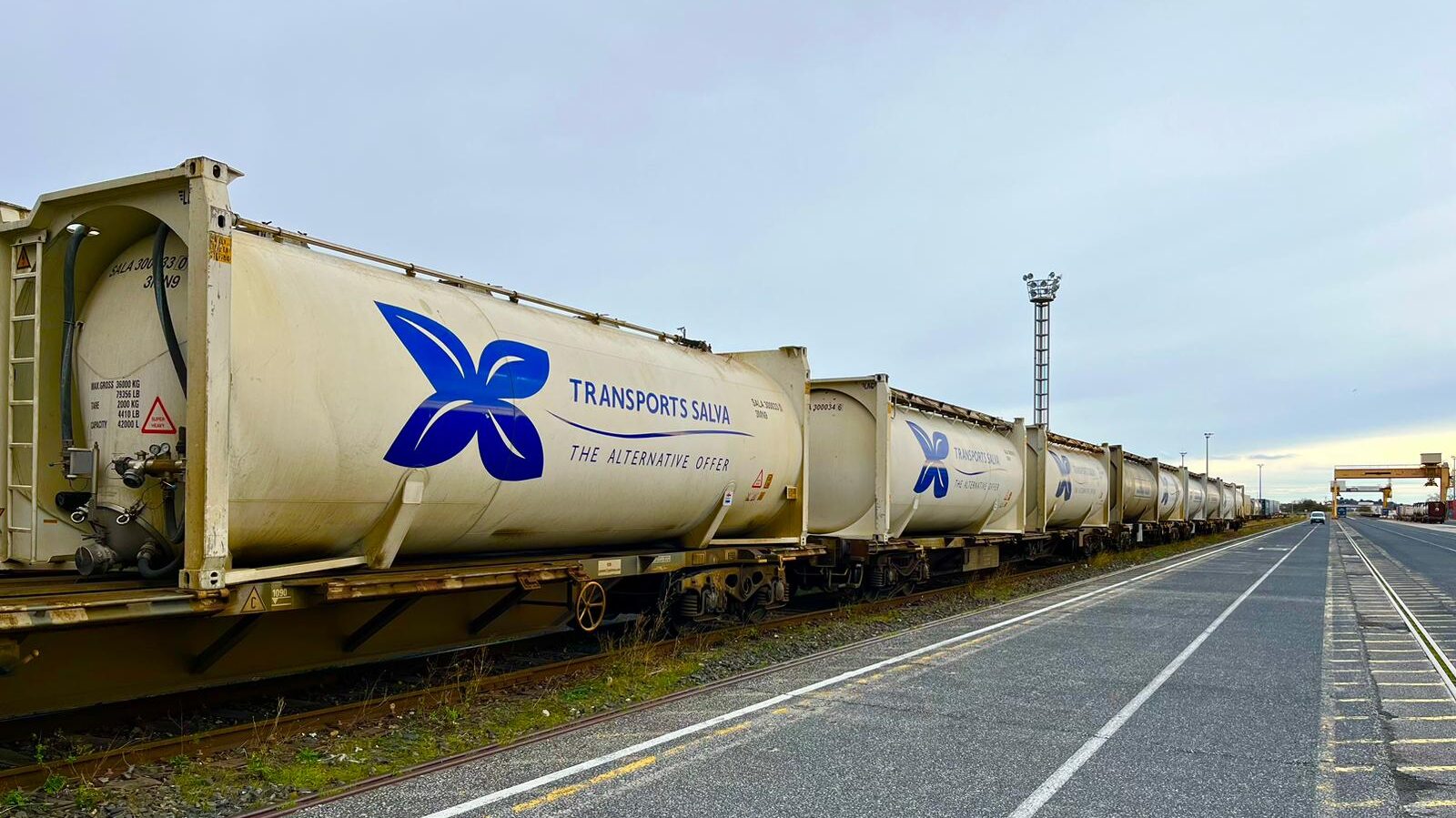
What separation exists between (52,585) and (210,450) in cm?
164

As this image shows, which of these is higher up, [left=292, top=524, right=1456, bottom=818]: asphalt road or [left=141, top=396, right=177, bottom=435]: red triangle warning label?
[left=141, top=396, right=177, bottom=435]: red triangle warning label

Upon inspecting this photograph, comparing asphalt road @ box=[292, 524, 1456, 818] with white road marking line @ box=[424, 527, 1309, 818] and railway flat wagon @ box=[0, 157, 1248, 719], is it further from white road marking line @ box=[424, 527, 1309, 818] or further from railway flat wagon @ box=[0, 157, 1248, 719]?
railway flat wagon @ box=[0, 157, 1248, 719]

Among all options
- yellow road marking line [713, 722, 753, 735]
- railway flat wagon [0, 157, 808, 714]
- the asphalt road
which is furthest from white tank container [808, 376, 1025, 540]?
yellow road marking line [713, 722, 753, 735]

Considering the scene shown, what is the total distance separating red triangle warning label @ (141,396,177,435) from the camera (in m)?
5.94

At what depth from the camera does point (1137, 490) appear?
3025 cm

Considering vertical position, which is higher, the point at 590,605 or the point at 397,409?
the point at 397,409

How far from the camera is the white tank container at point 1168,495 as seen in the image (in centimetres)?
3475

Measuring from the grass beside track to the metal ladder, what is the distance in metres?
1.51

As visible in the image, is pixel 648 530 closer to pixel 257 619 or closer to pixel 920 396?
pixel 257 619

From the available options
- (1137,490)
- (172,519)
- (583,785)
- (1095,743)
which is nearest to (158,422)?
(172,519)

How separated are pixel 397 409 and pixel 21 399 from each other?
2451mm

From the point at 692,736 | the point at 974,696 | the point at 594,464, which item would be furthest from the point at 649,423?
the point at 974,696

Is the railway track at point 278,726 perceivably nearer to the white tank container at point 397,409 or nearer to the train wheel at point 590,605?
the train wheel at point 590,605

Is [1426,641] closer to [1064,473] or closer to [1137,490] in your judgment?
→ [1064,473]
